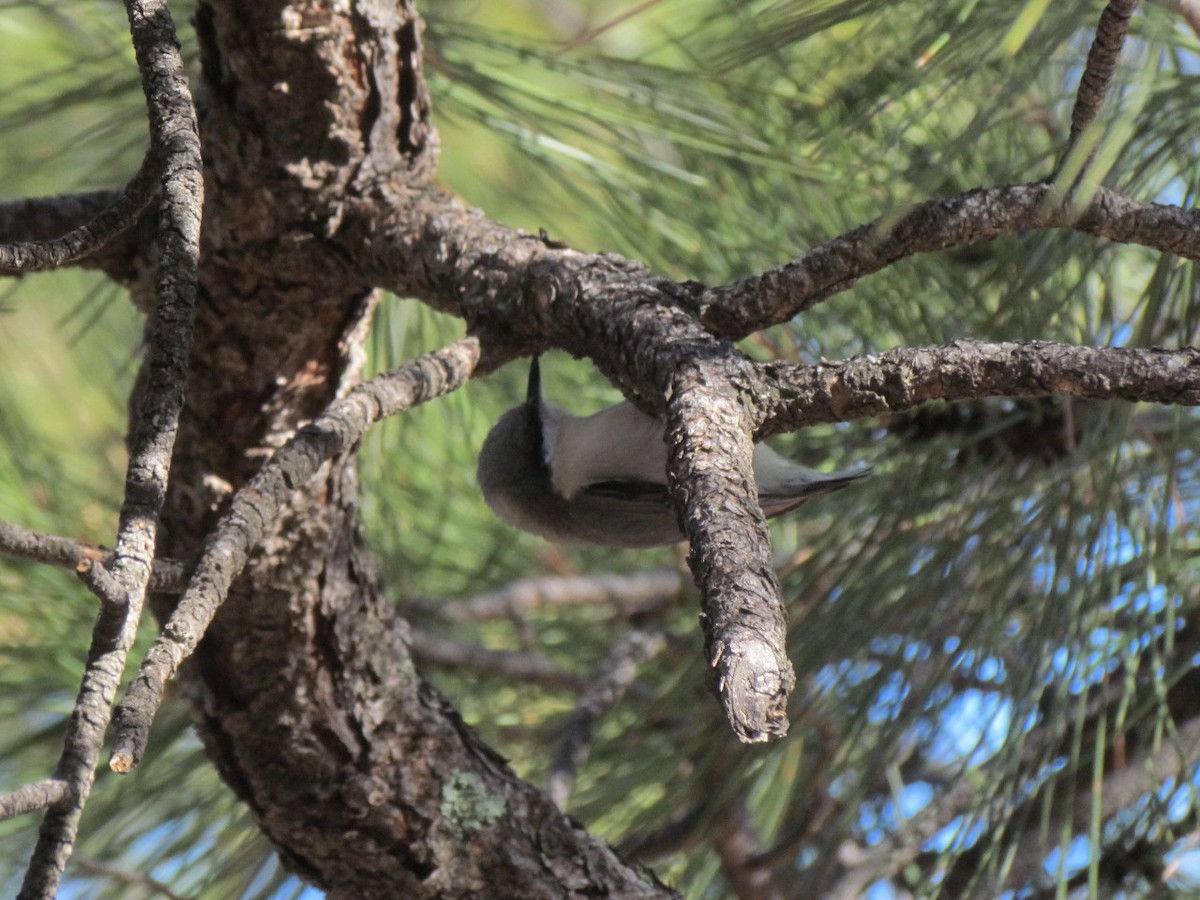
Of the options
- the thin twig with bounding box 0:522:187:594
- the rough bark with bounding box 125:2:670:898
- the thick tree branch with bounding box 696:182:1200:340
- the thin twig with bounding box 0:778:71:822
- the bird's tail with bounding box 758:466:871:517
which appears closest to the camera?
the thin twig with bounding box 0:778:71:822

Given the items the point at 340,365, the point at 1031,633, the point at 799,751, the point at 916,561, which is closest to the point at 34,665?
the point at 340,365

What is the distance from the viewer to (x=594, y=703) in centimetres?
147

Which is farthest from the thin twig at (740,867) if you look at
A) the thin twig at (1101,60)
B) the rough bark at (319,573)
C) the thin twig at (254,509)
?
the thin twig at (1101,60)

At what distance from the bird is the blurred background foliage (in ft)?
0.30

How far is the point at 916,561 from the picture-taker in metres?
1.25

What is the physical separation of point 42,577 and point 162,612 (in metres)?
0.58

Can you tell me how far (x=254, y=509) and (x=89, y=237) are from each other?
6.3 inches

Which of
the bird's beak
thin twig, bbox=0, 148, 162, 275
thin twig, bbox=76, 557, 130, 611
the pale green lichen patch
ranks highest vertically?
the bird's beak

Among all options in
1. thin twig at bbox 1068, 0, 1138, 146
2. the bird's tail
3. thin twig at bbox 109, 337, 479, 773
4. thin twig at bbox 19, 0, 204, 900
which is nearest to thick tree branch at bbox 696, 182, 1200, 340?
thin twig at bbox 1068, 0, 1138, 146

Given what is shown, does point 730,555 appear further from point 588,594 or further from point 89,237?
point 588,594

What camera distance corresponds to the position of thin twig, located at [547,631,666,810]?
1.35 meters

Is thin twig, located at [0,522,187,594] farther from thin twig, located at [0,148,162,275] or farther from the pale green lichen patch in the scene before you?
the pale green lichen patch

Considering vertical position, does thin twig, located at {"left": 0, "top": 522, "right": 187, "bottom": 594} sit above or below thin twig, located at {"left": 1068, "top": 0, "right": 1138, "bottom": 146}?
below

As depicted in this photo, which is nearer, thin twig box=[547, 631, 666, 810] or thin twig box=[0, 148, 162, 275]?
thin twig box=[0, 148, 162, 275]
